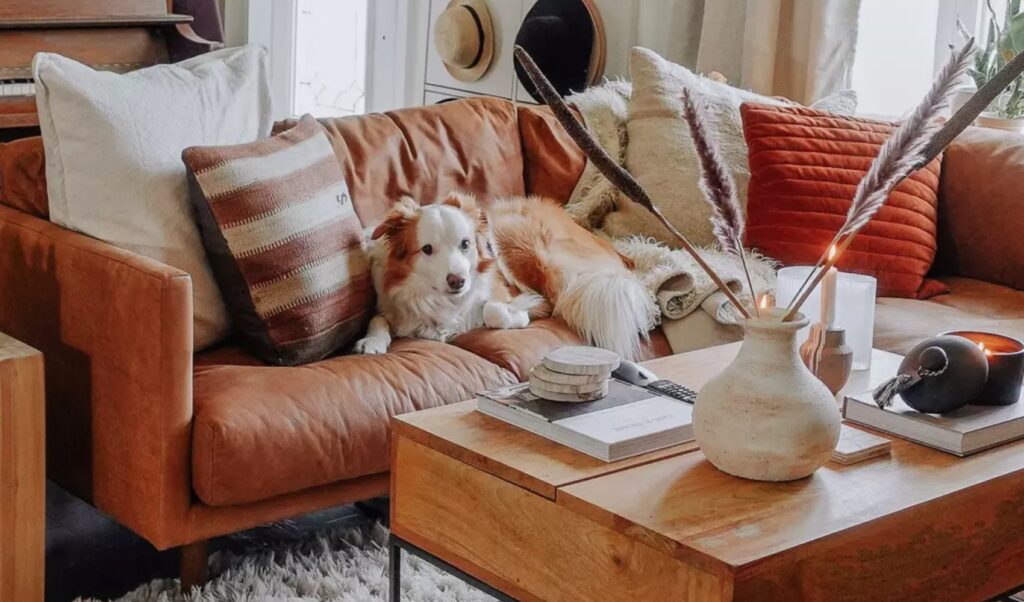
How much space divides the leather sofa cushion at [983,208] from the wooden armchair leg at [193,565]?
1919mm

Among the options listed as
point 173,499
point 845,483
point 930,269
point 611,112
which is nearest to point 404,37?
point 611,112

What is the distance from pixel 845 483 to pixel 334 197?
1323 millimetres

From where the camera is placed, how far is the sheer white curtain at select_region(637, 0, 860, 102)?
3.89m

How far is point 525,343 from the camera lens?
2676 mm

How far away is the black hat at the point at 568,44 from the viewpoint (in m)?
4.43

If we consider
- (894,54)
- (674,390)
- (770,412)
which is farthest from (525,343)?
(894,54)

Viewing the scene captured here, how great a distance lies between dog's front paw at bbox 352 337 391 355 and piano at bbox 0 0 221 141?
1889 mm

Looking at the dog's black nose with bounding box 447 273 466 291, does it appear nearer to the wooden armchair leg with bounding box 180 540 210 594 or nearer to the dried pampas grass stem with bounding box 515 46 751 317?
the wooden armchair leg with bounding box 180 540 210 594

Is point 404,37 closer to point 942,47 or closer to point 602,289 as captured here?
point 942,47

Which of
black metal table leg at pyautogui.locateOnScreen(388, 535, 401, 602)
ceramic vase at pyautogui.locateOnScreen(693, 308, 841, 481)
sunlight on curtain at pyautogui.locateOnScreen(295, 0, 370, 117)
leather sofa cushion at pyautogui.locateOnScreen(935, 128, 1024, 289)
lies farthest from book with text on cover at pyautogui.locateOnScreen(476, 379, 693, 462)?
sunlight on curtain at pyautogui.locateOnScreen(295, 0, 370, 117)

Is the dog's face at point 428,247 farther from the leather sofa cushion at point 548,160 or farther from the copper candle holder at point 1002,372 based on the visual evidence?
the copper candle holder at point 1002,372

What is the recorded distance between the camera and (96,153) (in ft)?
7.76

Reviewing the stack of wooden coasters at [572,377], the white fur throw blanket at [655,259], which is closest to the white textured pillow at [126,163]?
the stack of wooden coasters at [572,377]

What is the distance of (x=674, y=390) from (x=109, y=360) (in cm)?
98
